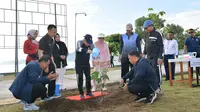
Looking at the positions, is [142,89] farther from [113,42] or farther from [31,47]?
[113,42]

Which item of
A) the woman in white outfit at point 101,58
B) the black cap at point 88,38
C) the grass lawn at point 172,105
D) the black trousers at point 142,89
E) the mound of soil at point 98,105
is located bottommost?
the mound of soil at point 98,105

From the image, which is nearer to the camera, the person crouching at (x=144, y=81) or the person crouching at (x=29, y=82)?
the person crouching at (x=29, y=82)

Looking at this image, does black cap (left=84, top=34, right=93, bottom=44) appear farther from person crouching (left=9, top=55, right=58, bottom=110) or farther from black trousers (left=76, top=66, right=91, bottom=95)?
person crouching (left=9, top=55, right=58, bottom=110)

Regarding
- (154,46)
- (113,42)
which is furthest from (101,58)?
(113,42)

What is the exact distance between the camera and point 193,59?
6699 millimetres

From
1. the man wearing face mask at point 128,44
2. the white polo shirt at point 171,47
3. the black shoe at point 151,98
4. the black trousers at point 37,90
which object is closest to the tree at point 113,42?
the white polo shirt at point 171,47

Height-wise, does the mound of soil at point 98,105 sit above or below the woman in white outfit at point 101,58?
below

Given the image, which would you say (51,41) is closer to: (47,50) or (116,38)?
(47,50)

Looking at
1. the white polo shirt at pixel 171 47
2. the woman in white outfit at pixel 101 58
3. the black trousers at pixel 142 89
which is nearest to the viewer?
the black trousers at pixel 142 89

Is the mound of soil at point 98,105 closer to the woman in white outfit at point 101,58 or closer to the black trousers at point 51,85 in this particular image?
the black trousers at point 51,85

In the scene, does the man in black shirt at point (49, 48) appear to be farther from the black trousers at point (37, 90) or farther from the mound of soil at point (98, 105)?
the black trousers at point (37, 90)

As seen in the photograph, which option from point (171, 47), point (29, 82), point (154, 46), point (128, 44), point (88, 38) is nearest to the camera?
point (29, 82)

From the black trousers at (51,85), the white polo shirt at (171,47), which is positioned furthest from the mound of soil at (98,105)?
the white polo shirt at (171,47)

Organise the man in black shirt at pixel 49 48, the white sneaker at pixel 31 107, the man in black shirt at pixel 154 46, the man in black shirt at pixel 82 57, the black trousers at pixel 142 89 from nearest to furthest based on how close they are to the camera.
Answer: the white sneaker at pixel 31 107, the black trousers at pixel 142 89, the man in black shirt at pixel 49 48, the man in black shirt at pixel 82 57, the man in black shirt at pixel 154 46
